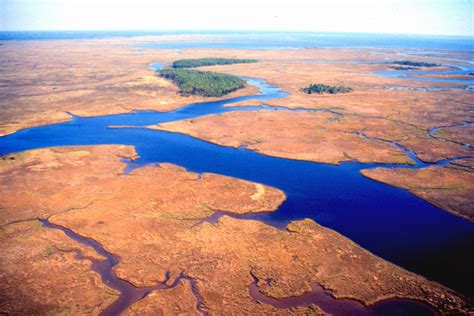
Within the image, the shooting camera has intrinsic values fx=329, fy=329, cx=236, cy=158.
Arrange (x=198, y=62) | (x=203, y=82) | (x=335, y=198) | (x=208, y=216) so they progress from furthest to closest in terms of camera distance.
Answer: (x=198, y=62)
(x=203, y=82)
(x=335, y=198)
(x=208, y=216)

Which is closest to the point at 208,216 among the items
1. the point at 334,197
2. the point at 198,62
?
the point at 334,197

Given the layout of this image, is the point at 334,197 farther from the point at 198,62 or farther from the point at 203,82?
the point at 198,62

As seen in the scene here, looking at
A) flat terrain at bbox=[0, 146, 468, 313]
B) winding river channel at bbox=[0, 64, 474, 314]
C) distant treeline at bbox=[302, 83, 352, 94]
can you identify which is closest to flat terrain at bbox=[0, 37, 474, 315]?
flat terrain at bbox=[0, 146, 468, 313]

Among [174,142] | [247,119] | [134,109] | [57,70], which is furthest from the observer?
[57,70]

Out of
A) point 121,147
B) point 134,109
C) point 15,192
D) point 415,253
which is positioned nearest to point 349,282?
point 415,253

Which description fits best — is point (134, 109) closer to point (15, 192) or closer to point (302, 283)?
point (15, 192)

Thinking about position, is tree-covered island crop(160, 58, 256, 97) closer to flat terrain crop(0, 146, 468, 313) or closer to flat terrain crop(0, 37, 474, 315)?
flat terrain crop(0, 37, 474, 315)
